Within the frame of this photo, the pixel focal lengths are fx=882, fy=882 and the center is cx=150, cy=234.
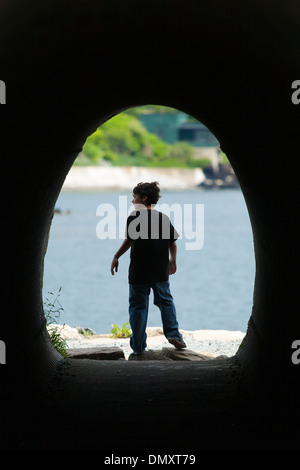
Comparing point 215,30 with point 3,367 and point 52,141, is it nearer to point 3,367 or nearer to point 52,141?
point 52,141

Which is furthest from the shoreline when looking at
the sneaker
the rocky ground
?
the sneaker

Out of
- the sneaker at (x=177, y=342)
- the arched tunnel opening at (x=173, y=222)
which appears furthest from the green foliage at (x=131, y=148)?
the sneaker at (x=177, y=342)

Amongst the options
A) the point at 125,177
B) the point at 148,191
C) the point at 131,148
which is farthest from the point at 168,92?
the point at 131,148

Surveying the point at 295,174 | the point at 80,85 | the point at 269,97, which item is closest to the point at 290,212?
the point at 295,174

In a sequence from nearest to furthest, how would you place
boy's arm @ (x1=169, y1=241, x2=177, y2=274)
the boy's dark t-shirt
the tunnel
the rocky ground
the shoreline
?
the tunnel, the boy's dark t-shirt, boy's arm @ (x1=169, y1=241, x2=177, y2=274), the rocky ground, the shoreline

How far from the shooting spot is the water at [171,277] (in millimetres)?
34125

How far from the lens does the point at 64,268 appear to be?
59562mm

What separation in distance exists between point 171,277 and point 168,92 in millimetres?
47179

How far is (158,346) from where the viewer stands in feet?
42.6

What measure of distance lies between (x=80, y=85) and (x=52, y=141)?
0.70 metres

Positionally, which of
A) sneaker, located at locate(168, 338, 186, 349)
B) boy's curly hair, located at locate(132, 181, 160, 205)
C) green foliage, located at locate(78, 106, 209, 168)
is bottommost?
sneaker, located at locate(168, 338, 186, 349)

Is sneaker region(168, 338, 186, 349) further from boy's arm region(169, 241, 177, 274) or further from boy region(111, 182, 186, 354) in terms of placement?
boy's arm region(169, 241, 177, 274)

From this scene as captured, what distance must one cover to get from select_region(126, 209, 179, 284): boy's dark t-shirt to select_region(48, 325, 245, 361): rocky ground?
102cm

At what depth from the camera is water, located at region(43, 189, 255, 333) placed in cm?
3412
